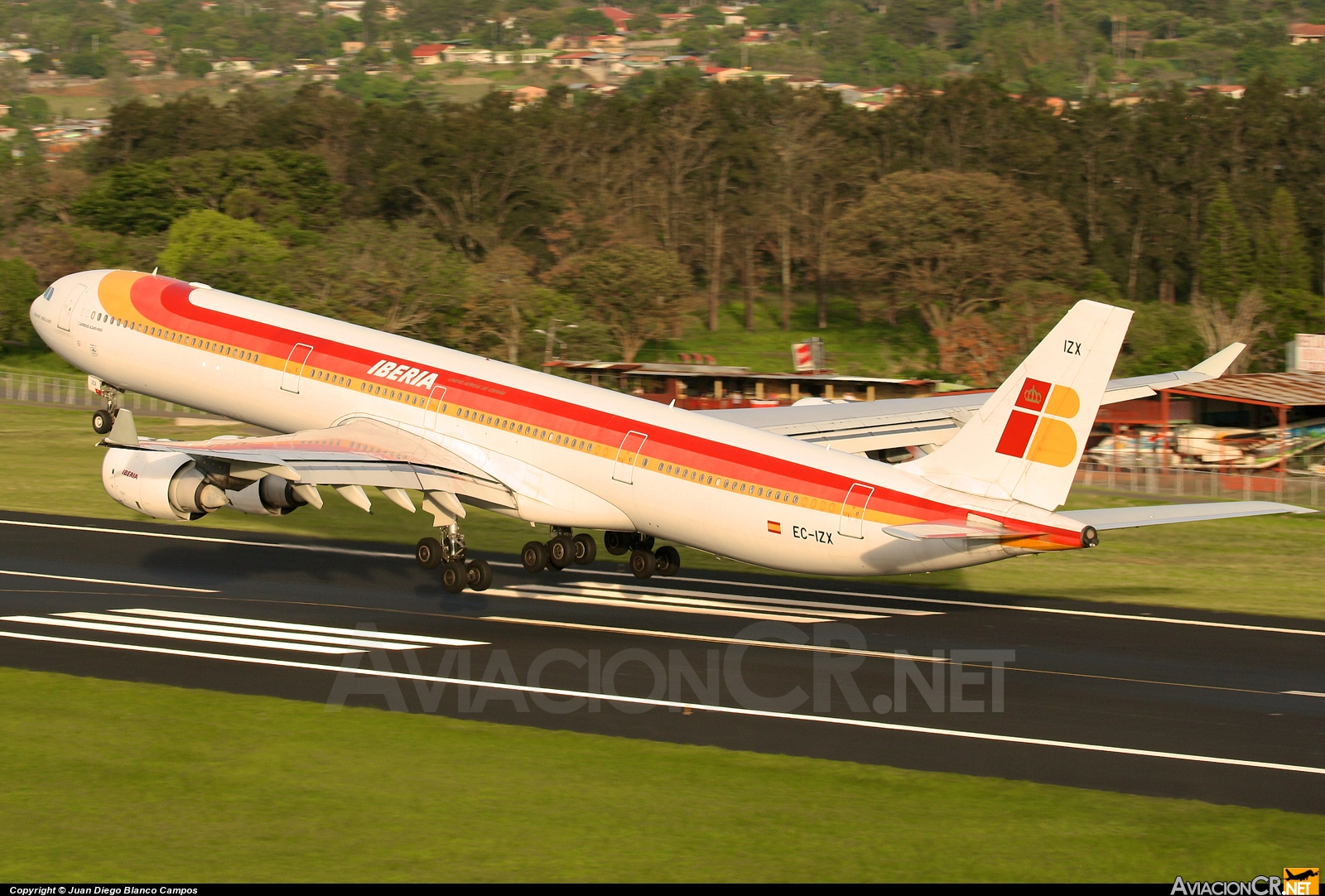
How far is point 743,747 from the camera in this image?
27.8 m

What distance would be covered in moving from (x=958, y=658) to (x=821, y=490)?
5056mm

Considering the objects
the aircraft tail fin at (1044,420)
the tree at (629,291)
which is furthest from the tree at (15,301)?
the aircraft tail fin at (1044,420)

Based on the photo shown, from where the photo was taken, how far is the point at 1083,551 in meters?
51.7

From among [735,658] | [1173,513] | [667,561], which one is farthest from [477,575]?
[1173,513]

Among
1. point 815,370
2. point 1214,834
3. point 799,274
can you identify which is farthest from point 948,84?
point 1214,834

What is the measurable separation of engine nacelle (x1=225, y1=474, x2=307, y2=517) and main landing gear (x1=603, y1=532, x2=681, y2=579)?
9.05 m

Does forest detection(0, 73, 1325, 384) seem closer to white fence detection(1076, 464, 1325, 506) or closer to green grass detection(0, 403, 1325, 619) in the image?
white fence detection(1076, 464, 1325, 506)

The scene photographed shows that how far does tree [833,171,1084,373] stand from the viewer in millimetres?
Result: 127000

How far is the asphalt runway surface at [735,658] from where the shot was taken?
28422 millimetres

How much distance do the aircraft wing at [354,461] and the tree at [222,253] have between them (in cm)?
6572

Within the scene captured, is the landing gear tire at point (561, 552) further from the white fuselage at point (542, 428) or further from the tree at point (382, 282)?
the tree at point (382, 282)

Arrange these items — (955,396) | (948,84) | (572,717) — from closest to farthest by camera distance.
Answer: (572,717) < (955,396) < (948,84)

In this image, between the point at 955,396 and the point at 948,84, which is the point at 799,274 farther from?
the point at 955,396

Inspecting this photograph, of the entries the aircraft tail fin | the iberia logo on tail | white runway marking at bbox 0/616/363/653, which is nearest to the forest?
white runway marking at bbox 0/616/363/653
